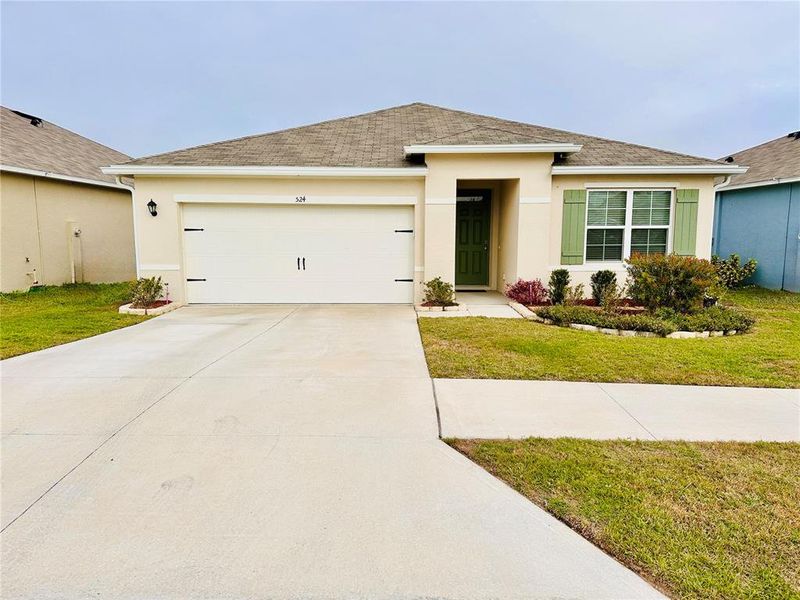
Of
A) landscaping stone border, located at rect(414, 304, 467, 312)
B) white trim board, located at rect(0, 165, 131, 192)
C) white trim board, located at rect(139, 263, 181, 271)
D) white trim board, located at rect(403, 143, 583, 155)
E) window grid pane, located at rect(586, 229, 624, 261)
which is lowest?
landscaping stone border, located at rect(414, 304, 467, 312)

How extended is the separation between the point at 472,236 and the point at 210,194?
21.1ft

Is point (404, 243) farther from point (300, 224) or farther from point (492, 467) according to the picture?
point (492, 467)

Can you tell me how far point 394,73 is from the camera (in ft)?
86.2

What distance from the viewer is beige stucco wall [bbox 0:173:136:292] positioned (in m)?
11.6

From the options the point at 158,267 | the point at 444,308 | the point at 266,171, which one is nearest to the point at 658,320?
the point at 444,308

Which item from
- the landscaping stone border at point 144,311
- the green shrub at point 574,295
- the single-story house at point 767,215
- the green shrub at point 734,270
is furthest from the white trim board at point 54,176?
the single-story house at point 767,215

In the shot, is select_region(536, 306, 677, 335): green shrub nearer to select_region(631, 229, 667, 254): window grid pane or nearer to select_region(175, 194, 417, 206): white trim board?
select_region(631, 229, 667, 254): window grid pane

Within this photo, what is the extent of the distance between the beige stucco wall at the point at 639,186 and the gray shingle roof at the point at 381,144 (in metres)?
0.32

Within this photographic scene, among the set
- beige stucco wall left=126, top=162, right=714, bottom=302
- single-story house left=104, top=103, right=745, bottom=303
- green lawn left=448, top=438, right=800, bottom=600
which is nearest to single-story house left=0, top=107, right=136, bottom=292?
beige stucco wall left=126, top=162, right=714, bottom=302

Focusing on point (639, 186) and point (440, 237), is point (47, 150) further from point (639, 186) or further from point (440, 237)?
point (639, 186)

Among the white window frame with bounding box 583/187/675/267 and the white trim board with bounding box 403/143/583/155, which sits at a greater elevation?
the white trim board with bounding box 403/143/583/155

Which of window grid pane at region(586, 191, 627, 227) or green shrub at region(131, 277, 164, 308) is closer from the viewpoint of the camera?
green shrub at region(131, 277, 164, 308)

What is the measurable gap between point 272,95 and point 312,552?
95.0 feet

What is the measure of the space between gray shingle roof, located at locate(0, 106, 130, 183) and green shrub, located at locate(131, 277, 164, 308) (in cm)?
528
